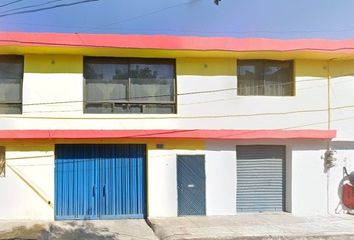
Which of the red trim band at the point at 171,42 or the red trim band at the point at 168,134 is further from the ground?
the red trim band at the point at 171,42

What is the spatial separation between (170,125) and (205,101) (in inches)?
51.6

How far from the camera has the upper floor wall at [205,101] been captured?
11914 mm

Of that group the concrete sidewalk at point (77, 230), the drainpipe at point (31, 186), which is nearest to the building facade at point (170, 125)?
the drainpipe at point (31, 186)

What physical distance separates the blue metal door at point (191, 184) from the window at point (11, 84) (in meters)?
5.01

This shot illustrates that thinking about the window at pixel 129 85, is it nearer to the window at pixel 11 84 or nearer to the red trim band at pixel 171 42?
the red trim band at pixel 171 42

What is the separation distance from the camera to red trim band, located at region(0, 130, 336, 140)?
11523mm

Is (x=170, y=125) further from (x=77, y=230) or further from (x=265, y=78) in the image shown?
(x=77, y=230)

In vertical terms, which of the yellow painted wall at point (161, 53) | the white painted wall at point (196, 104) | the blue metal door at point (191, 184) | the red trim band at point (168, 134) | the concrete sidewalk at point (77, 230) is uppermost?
the yellow painted wall at point (161, 53)

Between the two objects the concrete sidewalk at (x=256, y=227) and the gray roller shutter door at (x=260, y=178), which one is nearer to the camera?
the concrete sidewalk at (x=256, y=227)

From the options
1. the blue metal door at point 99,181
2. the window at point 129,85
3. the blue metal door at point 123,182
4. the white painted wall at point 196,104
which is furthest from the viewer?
the window at point 129,85

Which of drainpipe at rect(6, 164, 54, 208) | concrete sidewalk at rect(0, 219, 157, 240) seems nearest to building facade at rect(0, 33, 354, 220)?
drainpipe at rect(6, 164, 54, 208)

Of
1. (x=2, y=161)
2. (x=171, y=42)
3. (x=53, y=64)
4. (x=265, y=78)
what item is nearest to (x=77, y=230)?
(x=2, y=161)

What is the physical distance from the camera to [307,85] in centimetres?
1308

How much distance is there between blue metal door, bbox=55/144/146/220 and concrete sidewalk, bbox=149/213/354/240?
1.12 metres
